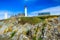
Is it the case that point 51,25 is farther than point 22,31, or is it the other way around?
point 22,31

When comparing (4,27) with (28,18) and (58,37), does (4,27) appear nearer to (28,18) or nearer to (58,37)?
(28,18)

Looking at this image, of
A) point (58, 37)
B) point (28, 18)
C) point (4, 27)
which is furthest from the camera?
point (4, 27)

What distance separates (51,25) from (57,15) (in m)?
3.47

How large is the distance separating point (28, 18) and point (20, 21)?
156 centimetres

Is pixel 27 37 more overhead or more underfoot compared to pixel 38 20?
more underfoot

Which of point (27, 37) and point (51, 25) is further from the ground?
point (51, 25)

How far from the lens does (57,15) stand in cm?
2778

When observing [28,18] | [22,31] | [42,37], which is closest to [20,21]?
[28,18]

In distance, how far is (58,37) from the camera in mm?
23172

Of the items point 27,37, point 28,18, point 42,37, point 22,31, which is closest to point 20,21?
point 28,18

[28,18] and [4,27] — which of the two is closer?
[28,18]

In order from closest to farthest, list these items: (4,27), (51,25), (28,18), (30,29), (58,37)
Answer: (58,37)
(51,25)
(30,29)
(28,18)
(4,27)

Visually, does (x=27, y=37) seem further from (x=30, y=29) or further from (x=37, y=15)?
(x=37, y=15)

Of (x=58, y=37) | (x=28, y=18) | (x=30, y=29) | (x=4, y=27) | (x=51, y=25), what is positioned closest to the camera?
(x=58, y=37)
